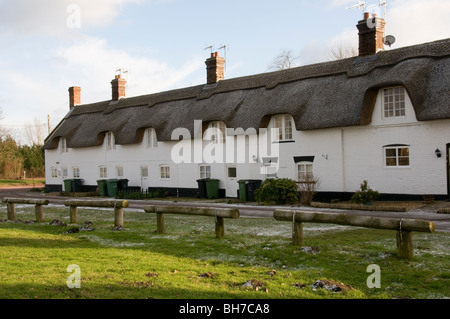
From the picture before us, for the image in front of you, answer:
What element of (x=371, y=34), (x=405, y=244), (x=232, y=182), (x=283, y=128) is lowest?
(x=405, y=244)

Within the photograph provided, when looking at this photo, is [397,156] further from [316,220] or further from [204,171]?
[316,220]

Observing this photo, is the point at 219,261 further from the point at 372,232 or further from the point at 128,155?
the point at 128,155

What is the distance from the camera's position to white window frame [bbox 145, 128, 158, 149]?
31.3 m

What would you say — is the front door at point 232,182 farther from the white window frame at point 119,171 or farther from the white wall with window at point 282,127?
the white window frame at point 119,171

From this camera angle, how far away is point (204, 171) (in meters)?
28.4

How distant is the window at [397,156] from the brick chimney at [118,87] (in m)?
23.5

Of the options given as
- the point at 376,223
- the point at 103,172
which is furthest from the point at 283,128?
the point at 103,172

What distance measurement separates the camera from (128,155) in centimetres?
3300

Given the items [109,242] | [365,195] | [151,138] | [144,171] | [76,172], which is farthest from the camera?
[76,172]

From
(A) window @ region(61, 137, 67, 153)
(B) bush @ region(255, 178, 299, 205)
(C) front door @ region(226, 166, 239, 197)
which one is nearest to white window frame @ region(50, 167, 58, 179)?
(A) window @ region(61, 137, 67, 153)

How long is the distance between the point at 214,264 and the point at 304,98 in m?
16.3

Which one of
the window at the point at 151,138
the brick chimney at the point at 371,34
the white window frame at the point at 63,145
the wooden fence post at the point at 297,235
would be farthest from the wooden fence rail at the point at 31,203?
the white window frame at the point at 63,145
